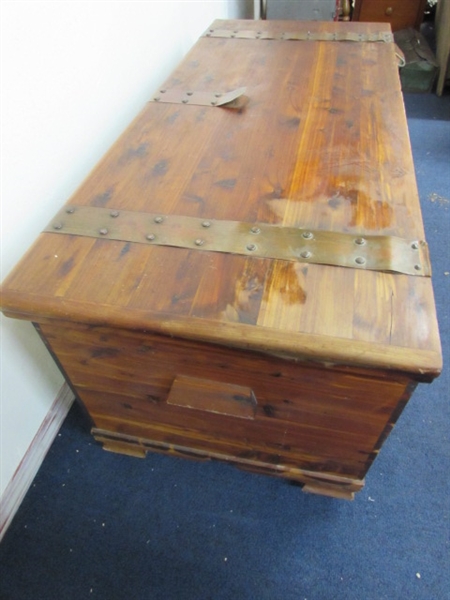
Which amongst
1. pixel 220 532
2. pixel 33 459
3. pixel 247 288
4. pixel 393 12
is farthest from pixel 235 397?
pixel 393 12

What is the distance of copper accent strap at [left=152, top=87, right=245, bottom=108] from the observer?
1.05 m

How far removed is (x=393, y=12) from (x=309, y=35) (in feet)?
5.31

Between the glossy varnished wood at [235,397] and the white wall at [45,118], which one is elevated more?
the white wall at [45,118]

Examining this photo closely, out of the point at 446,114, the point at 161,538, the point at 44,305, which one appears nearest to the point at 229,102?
the point at 44,305

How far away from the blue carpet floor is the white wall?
0.55ft

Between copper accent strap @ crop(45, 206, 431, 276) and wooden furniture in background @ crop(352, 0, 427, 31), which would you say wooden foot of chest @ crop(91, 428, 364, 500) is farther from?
wooden furniture in background @ crop(352, 0, 427, 31)

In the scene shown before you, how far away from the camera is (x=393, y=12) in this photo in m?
2.54

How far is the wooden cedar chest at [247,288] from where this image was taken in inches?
23.1

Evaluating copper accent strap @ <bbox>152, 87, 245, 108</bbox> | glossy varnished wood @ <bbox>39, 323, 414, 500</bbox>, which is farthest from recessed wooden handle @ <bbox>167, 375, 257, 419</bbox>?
copper accent strap @ <bbox>152, 87, 245, 108</bbox>

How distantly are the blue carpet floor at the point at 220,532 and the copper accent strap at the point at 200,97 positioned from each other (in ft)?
2.93

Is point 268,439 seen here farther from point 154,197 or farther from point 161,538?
point 154,197

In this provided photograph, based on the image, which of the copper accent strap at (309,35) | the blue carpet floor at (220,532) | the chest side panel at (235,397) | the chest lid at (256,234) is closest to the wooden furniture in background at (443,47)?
the copper accent strap at (309,35)

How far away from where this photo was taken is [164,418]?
33.6 inches

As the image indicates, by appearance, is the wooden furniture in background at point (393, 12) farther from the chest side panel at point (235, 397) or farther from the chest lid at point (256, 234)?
the chest side panel at point (235, 397)
